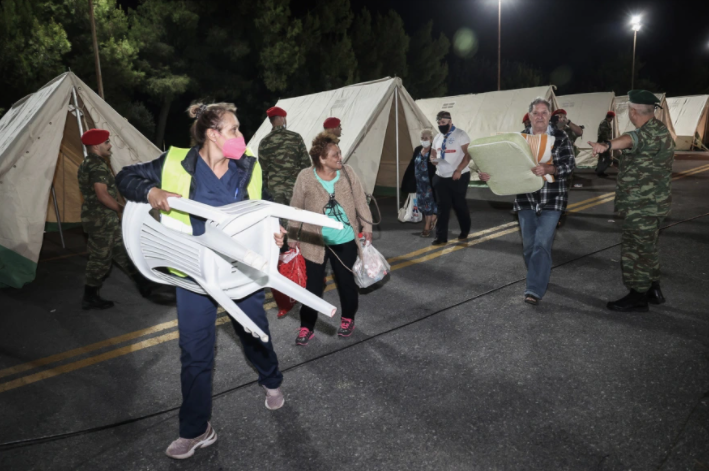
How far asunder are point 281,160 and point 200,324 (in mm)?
3915

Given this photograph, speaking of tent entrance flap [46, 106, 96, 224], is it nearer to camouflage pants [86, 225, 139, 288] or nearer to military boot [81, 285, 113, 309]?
camouflage pants [86, 225, 139, 288]

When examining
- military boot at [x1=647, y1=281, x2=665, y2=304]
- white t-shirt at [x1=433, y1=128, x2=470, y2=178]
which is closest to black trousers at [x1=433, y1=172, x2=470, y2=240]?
white t-shirt at [x1=433, y1=128, x2=470, y2=178]

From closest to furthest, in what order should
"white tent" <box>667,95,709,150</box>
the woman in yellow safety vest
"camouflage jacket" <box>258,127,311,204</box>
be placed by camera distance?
the woman in yellow safety vest → "camouflage jacket" <box>258,127,311,204</box> → "white tent" <box>667,95,709,150</box>

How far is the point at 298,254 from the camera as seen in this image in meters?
3.79

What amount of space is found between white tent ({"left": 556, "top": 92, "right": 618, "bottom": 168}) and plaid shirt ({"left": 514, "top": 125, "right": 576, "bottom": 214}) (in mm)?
13065

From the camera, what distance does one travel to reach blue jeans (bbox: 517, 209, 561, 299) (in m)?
4.25

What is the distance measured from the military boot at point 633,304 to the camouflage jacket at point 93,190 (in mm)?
4882

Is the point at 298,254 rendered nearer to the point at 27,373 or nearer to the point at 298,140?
the point at 27,373

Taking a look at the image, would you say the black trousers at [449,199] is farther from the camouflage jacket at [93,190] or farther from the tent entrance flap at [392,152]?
the camouflage jacket at [93,190]

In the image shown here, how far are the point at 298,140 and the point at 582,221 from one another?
5.06 m

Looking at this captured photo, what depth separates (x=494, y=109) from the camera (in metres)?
14.5

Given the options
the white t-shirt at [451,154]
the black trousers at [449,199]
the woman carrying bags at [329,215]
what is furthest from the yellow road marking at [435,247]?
the woman carrying bags at [329,215]

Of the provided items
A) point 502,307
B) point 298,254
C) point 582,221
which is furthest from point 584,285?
point 582,221

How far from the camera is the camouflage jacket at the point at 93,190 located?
4.82 meters
